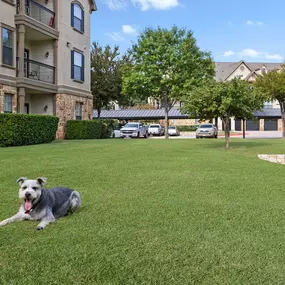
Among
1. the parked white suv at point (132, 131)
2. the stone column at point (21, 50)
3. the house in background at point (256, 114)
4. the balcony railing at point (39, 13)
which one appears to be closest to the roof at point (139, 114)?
the house in background at point (256, 114)

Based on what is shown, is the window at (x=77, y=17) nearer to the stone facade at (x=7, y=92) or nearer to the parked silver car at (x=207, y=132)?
the stone facade at (x=7, y=92)

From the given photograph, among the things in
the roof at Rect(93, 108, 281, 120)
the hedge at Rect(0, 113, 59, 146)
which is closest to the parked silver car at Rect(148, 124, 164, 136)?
the roof at Rect(93, 108, 281, 120)

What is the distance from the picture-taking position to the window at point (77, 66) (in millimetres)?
25377

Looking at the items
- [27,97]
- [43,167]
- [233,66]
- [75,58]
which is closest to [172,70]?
[75,58]

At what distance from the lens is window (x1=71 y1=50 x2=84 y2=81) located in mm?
25377

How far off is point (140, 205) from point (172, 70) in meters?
27.0

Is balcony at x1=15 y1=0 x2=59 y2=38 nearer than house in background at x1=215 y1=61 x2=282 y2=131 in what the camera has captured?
Yes

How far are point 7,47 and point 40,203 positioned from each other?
56.4 feet

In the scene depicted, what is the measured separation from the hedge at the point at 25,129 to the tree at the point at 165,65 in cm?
1325

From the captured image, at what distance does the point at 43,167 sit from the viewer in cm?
999

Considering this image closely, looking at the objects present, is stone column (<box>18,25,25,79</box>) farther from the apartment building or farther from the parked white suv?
the parked white suv

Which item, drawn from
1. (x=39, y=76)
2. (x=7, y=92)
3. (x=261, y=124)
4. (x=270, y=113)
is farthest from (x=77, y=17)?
(x=261, y=124)

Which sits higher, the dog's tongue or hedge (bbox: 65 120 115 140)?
hedge (bbox: 65 120 115 140)

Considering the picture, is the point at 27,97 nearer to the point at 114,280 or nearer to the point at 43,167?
the point at 43,167
